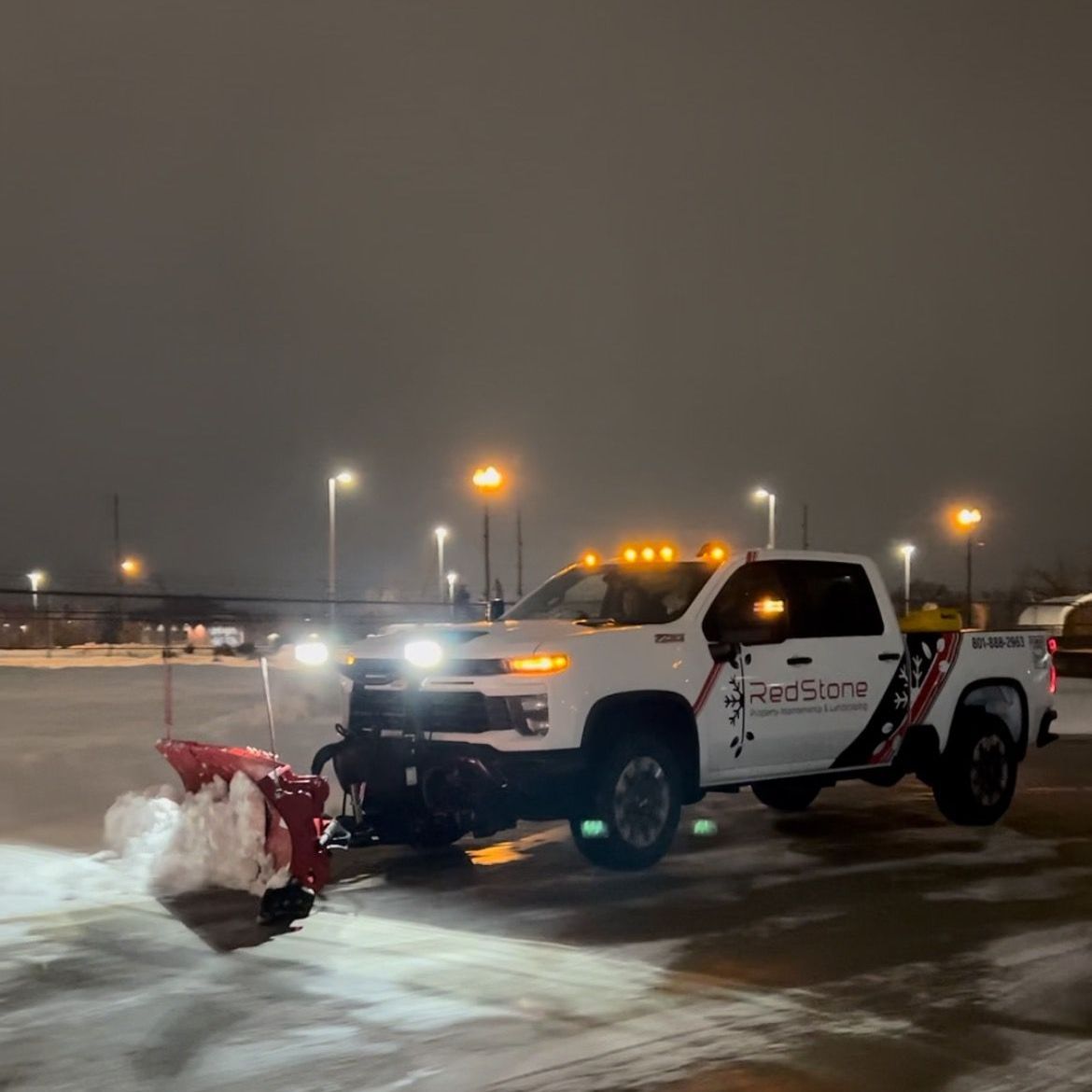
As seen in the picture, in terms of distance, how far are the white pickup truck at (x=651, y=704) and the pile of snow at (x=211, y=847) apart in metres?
0.84

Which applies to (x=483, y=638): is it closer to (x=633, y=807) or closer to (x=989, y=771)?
(x=633, y=807)

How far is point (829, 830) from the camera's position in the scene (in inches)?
461

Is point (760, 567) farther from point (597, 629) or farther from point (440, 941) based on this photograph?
point (440, 941)

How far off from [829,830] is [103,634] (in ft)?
72.3

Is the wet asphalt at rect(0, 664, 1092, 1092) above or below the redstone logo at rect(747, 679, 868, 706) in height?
below

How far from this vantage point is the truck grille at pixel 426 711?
9320mm

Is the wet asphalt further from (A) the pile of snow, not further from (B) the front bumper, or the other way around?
(B) the front bumper

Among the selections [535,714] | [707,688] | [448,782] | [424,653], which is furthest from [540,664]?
[707,688]

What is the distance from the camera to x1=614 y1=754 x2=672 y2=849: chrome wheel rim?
9.50 metres

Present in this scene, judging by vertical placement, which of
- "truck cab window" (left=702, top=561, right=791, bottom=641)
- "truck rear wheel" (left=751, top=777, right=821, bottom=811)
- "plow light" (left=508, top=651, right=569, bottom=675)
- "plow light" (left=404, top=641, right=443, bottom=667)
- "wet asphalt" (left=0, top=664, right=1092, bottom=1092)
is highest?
"truck cab window" (left=702, top=561, right=791, bottom=641)

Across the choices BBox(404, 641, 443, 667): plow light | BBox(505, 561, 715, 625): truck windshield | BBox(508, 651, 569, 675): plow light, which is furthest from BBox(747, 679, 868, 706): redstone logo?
BBox(404, 641, 443, 667): plow light

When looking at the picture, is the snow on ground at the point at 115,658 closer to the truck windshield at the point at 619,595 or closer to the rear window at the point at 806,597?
the truck windshield at the point at 619,595

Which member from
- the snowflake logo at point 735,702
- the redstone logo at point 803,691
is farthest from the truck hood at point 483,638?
the redstone logo at point 803,691

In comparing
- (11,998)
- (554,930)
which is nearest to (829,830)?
Answer: (554,930)
